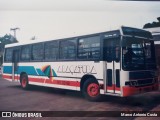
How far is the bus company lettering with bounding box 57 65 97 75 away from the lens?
8.80m

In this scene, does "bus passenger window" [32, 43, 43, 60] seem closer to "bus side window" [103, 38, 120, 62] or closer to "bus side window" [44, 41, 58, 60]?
"bus side window" [44, 41, 58, 60]

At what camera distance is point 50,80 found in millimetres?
→ 10922

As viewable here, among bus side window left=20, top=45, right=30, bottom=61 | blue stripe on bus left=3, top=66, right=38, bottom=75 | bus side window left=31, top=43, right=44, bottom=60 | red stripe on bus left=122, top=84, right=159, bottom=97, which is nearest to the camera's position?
red stripe on bus left=122, top=84, right=159, bottom=97

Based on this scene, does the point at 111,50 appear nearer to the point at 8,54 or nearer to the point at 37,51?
the point at 37,51

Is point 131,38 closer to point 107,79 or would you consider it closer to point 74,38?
point 107,79

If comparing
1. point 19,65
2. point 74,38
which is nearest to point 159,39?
point 74,38

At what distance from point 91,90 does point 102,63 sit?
4.04ft

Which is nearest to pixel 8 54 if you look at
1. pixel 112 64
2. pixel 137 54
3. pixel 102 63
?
pixel 102 63

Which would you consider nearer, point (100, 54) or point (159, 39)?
Answer: point (100, 54)

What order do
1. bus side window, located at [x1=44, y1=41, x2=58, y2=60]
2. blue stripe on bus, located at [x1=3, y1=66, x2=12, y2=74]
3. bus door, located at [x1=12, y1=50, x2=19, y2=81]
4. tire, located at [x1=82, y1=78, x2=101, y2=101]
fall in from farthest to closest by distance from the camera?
blue stripe on bus, located at [x1=3, y1=66, x2=12, y2=74] → bus door, located at [x1=12, y1=50, x2=19, y2=81] → bus side window, located at [x1=44, y1=41, x2=58, y2=60] → tire, located at [x1=82, y1=78, x2=101, y2=101]

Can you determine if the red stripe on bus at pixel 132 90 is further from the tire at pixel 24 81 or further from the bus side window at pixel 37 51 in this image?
the tire at pixel 24 81

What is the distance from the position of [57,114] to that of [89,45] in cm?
329

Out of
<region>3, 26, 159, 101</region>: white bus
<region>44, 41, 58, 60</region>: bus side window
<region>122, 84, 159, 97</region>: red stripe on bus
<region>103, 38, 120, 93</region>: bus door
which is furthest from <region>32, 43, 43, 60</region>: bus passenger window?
<region>122, 84, 159, 97</region>: red stripe on bus

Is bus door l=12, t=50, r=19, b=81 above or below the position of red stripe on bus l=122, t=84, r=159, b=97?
above
